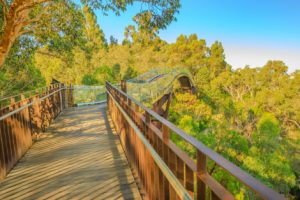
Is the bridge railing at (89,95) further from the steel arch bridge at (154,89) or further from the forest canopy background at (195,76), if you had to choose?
the forest canopy background at (195,76)

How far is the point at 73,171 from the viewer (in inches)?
150

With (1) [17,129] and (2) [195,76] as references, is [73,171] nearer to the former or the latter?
(1) [17,129]

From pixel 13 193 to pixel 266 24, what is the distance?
55801 millimetres

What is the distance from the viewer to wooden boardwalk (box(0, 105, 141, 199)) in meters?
3.12

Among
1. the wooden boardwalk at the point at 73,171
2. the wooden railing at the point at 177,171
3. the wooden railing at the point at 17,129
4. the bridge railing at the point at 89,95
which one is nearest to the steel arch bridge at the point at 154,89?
the bridge railing at the point at 89,95

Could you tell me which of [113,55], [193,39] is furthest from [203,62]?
[113,55]

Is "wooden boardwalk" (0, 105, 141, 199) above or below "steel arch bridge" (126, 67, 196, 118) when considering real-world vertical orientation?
below

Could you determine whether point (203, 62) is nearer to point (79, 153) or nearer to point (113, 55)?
point (113, 55)

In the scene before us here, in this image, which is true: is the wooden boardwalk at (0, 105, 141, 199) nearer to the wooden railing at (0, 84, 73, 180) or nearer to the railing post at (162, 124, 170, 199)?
the wooden railing at (0, 84, 73, 180)

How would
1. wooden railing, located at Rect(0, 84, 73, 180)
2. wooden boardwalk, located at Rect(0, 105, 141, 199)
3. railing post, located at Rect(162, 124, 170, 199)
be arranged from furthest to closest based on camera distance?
1. wooden railing, located at Rect(0, 84, 73, 180)
2. wooden boardwalk, located at Rect(0, 105, 141, 199)
3. railing post, located at Rect(162, 124, 170, 199)

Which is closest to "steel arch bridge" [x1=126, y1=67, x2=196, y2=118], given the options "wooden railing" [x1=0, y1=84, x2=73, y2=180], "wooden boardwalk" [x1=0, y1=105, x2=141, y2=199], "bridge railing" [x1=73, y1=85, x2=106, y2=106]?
"bridge railing" [x1=73, y1=85, x2=106, y2=106]

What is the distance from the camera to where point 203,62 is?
4328cm

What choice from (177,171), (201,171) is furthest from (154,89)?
(201,171)

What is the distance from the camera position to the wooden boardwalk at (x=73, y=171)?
3115mm
